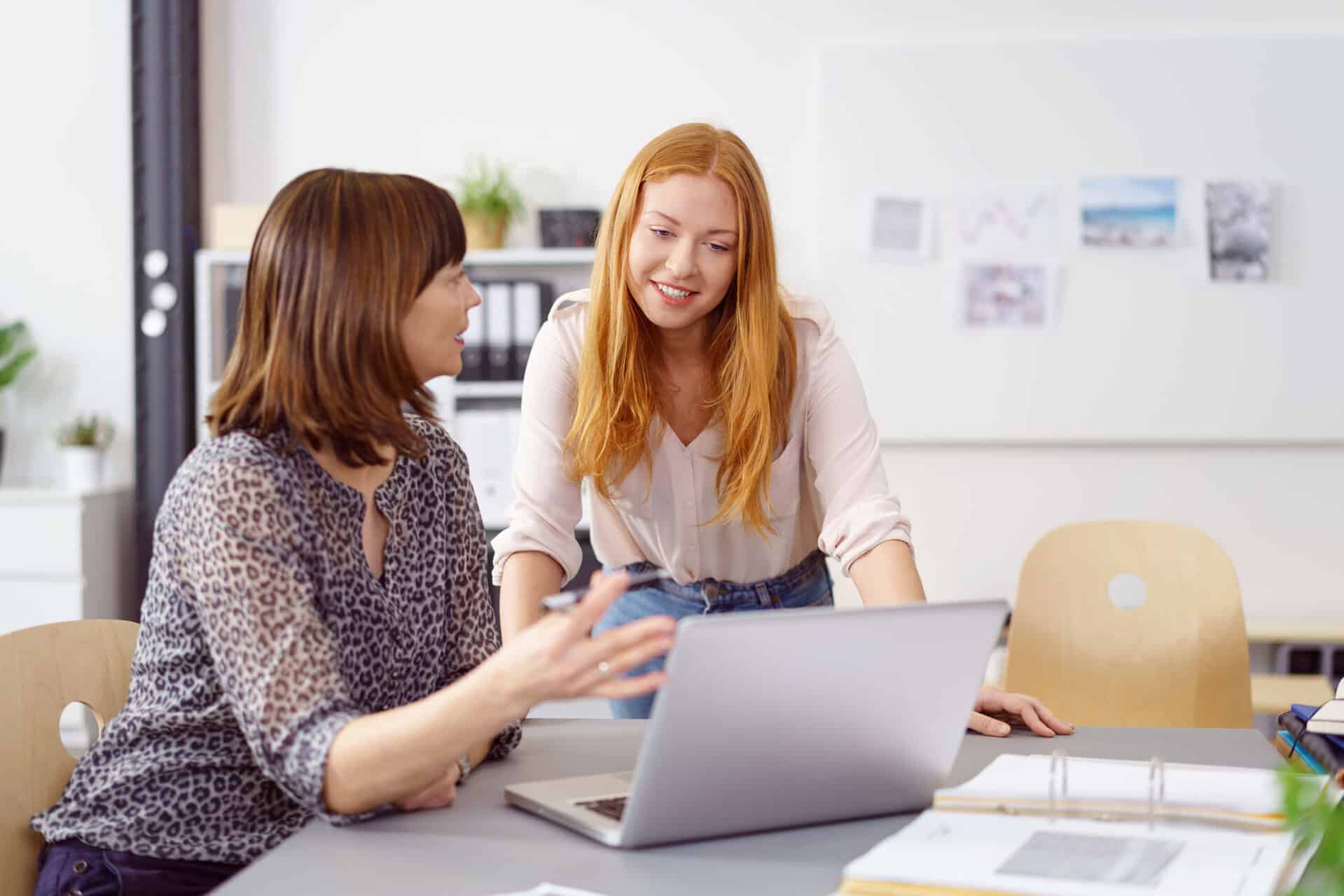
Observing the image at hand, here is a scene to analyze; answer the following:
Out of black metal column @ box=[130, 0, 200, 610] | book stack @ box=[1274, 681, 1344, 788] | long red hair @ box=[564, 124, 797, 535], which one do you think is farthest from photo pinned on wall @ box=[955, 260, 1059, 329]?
book stack @ box=[1274, 681, 1344, 788]

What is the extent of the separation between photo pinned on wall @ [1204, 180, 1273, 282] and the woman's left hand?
2439 mm

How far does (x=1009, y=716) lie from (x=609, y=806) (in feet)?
1.68

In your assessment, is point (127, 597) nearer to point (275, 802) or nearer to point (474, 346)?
point (474, 346)

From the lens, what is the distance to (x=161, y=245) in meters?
3.73

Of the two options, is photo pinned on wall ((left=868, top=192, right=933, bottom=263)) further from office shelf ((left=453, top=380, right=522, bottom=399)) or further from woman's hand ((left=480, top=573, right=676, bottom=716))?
woman's hand ((left=480, top=573, right=676, bottom=716))

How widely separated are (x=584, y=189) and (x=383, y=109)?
2.02ft

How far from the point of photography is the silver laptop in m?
0.91

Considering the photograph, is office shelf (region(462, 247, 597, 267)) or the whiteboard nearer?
the whiteboard

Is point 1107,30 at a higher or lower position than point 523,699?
higher

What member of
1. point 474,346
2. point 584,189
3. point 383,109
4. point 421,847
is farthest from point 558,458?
point 383,109

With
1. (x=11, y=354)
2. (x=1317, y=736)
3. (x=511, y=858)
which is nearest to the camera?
(x=511, y=858)

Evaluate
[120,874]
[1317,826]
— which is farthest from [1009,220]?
[1317,826]

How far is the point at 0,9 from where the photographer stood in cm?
391

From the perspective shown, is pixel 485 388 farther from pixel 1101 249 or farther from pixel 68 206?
pixel 1101 249
